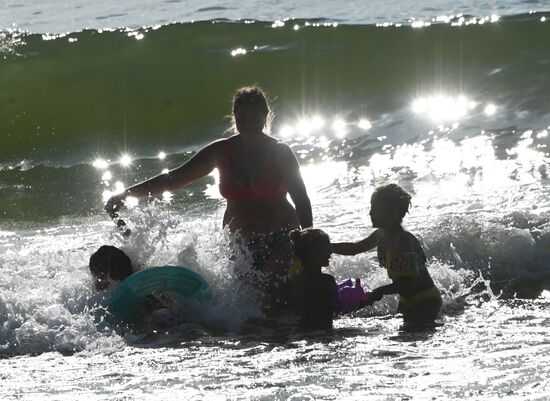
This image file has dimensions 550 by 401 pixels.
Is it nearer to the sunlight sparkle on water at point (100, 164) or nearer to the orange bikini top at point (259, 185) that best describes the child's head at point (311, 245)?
the orange bikini top at point (259, 185)

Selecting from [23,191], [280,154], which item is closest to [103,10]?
[23,191]

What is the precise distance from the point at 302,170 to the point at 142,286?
5.62 m

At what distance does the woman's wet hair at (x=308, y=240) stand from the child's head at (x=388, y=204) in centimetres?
36

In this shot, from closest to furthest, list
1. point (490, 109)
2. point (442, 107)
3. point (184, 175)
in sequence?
point (184, 175), point (490, 109), point (442, 107)

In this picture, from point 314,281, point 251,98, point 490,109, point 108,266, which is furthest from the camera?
point 490,109

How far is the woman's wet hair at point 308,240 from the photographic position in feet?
21.8

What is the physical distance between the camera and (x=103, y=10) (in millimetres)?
21938

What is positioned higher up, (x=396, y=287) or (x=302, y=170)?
(x=302, y=170)

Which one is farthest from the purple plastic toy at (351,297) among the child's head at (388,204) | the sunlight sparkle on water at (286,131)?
the sunlight sparkle on water at (286,131)

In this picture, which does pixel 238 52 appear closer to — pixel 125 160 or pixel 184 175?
pixel 125 160

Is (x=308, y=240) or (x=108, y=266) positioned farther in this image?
(x=108, y=266)

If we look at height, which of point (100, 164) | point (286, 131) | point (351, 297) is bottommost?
point (351, 297)

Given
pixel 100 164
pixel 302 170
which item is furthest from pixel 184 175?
pixel 100 164

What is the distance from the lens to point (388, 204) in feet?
22.1
